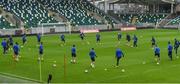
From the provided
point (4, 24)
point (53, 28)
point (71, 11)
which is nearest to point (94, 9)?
point (71, 11)

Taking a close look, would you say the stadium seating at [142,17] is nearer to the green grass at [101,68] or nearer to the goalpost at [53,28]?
the goalpost at [53,28]

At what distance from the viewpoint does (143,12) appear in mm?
105500

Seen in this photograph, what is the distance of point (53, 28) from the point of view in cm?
7550

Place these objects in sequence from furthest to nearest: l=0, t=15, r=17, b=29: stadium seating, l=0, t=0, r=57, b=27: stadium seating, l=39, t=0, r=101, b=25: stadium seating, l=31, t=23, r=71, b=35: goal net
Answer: l=39, t=0, r=101, b=25: stadium seating → l=0, t=0, r=57, b=27: stadium seating → l=31, t=23, r=71, b=35: goal net → l=0, t=15, r=17, b=29: stadium seating

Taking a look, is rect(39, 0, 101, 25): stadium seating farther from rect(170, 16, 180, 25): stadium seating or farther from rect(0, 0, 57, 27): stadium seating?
rect(170, 16, 180, 25): stadium seating

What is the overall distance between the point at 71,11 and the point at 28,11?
11.4 meters

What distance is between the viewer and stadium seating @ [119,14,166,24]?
318 ft

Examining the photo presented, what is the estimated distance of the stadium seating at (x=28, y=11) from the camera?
7606 cm

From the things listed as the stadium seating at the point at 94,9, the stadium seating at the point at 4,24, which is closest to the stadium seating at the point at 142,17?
the stadium seating at the point at 94,9

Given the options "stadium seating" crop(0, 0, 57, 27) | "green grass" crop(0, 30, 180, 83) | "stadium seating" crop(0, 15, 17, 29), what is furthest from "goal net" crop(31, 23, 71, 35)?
"green grass" crop(0, 30, 180, 83)

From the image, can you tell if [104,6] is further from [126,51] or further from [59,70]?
[59,70]

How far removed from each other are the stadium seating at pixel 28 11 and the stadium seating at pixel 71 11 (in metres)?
3.65

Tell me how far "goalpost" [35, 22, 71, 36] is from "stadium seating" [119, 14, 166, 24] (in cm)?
2242

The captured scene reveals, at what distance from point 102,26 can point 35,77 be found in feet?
191
